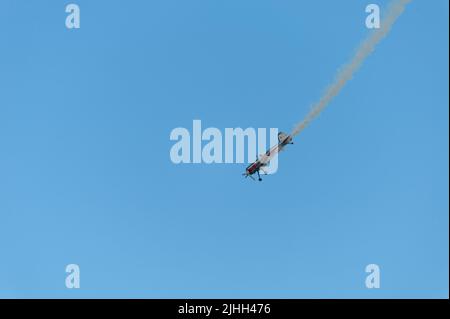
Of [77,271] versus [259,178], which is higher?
[259,178]

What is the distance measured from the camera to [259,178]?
59750mm
